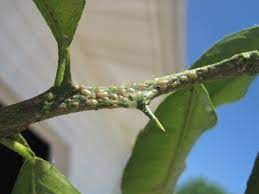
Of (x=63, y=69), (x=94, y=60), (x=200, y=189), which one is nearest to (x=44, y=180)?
(x=63, y=69)

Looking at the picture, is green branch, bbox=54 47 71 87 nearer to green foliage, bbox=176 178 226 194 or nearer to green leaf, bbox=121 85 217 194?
green leaf, bbox=121 85 217 194

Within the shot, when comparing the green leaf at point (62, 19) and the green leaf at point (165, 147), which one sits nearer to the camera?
the green leaf at point (62, 19)

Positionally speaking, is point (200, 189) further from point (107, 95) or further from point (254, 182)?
point (107, 95)

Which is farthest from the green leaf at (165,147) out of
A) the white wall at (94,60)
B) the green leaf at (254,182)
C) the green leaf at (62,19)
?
the white wall at (94,60)

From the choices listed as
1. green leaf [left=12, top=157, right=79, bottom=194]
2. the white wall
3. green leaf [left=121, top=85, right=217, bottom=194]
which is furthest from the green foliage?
the white wall

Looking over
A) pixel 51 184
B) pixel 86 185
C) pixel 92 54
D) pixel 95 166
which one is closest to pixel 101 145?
pixel 95 166

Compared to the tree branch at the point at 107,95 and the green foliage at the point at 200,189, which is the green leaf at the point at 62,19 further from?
the green foliage at the point at 200,189
